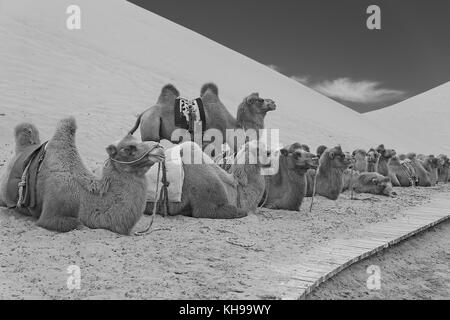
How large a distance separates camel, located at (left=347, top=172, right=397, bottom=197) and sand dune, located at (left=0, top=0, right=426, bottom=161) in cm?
605

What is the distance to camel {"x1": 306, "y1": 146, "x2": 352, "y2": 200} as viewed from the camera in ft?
34.1

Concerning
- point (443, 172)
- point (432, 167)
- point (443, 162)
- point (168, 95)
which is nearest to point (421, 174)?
point (432, 167)

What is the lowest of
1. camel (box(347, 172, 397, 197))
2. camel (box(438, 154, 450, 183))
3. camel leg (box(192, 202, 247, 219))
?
camel leg (box(192, 202, 247, 219))

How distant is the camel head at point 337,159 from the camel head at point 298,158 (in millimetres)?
1871

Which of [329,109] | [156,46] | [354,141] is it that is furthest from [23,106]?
[329,109]

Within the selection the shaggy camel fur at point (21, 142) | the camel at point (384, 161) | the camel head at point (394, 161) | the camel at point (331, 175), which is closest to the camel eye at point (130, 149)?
the shaggy camel fur at point (21, 142)

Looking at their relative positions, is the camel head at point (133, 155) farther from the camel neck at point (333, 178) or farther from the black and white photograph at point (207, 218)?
the camel neck at point (333, 178)

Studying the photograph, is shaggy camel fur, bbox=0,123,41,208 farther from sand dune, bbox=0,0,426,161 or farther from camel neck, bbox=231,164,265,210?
sand dune, bbox=0,0,426,161

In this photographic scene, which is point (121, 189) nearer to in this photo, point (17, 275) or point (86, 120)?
point (17, 275)

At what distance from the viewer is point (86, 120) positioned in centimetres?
1788

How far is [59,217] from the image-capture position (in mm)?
5336

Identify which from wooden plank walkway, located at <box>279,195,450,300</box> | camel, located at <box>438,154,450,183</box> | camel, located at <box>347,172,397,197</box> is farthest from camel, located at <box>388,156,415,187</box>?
wooden plank walkway, located at <box>279,195,450,300</box>

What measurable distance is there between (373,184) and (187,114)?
5.35 meters

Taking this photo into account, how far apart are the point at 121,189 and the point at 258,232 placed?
1838 millimetres
